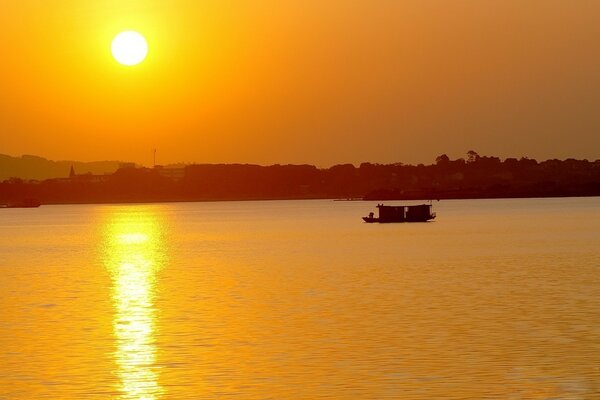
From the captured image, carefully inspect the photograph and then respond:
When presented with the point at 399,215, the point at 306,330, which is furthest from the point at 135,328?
the point at 399,215

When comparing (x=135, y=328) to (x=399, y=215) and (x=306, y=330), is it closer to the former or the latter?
(x=306, y=330)

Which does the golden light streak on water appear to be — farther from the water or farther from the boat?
the boat

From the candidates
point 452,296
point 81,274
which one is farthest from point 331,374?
point 81,274

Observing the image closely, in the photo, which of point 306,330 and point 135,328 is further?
point 135,328

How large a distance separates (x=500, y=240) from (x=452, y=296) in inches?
3018

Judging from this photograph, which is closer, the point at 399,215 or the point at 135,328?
the point at 135,328

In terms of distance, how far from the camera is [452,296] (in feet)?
190

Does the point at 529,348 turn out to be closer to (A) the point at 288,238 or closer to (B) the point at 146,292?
(B) the point at 146,292

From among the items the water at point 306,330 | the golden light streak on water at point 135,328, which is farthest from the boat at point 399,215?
the water at point 306,330

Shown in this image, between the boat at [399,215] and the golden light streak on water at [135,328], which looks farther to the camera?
the boat at [399,215]

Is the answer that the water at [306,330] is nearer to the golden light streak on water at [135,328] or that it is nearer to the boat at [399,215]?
the golden light streak on water at [135,328]

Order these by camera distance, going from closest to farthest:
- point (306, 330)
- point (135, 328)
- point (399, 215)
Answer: point (306, 330), point (135, 328), point (399, 215)

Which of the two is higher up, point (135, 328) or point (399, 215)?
point (399, 215)

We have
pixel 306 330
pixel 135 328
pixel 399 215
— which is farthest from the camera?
pixel 399 215
